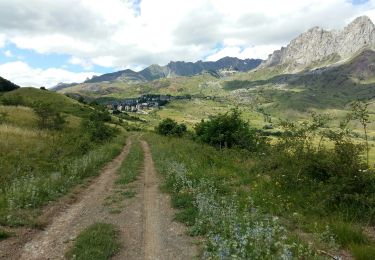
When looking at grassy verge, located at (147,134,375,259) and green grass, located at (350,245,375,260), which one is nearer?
green grass, located at (350,245,375,260)

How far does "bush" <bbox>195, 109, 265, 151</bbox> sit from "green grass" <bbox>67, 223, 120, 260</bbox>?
24172 mm

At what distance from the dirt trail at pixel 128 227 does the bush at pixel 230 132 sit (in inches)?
690

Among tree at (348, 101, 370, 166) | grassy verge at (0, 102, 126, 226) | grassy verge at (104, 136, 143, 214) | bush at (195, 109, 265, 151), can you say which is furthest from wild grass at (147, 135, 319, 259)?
bush at (195, 109, 265, 151)

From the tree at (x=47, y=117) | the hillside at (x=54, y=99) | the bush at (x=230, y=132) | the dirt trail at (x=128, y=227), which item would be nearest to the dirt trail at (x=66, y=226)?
the dirt trail at (x=128, y=227)

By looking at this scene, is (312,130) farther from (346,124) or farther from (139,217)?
(139,217)

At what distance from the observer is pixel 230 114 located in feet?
128

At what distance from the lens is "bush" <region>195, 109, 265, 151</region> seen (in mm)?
35125

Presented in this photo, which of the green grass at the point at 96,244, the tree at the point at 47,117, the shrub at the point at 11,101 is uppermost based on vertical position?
the shrub at the point at 11,101

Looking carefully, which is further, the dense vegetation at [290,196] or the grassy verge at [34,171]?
the grassy verge at [34,171]

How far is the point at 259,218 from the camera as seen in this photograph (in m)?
11.4

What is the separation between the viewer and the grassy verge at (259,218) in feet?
28.5

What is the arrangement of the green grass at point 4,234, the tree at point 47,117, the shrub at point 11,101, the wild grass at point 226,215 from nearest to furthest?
the wild grass at point 226,215 < the green grass at point 4,234 < the tree at point 47,117 < the shrub at point 11,101

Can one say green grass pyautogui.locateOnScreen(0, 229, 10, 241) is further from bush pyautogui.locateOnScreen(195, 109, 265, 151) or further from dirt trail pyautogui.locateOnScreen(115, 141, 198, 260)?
bush pyautogui.locateOnScreen(195, 109, 265, 151)

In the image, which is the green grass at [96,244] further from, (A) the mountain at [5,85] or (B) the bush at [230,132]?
(A) the mountain at [5,85]
